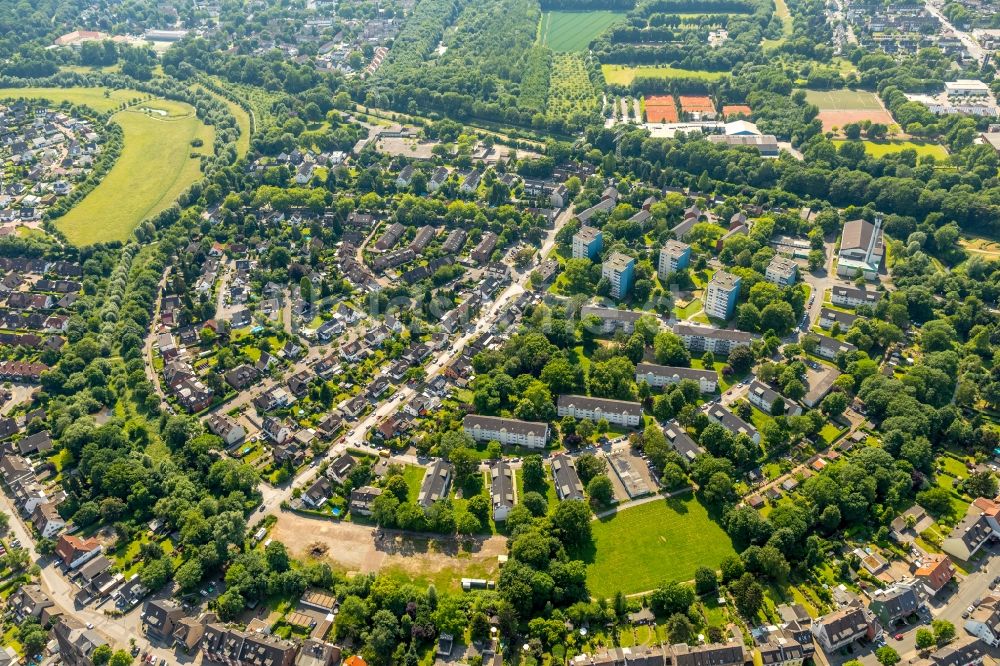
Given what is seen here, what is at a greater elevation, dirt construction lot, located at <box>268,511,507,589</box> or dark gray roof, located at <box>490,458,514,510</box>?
dark gray roof, located at <box>490,458,514,510</box>

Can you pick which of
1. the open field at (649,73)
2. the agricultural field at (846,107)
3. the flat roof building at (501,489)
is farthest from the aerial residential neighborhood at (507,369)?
the open field at (649,73)

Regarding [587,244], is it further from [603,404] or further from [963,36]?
[963,36]

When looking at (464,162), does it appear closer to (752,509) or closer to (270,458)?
(270,458)

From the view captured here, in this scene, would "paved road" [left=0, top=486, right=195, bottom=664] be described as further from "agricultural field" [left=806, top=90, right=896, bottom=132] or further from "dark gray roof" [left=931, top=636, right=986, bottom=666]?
"agricultural field" [left=806, top=90, right=896, bottom=132]

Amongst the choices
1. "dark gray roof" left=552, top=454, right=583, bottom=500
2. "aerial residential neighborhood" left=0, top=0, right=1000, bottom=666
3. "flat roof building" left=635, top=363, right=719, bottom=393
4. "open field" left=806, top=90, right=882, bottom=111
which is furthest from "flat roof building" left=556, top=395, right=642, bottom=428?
"open field" left=806, top=90, right=882, bottom=111

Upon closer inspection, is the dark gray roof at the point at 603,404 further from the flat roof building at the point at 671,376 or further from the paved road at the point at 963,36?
the paved road at the point at 963,36
